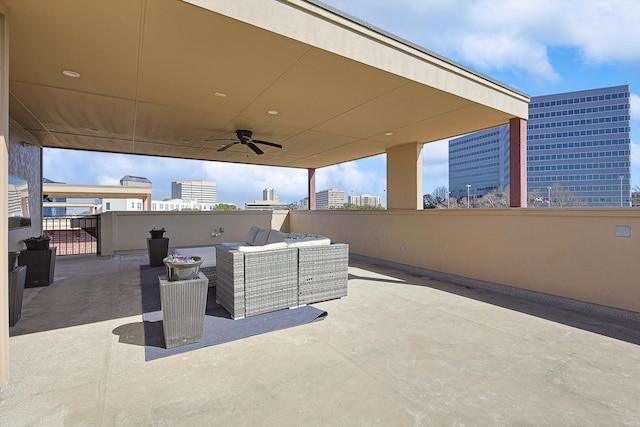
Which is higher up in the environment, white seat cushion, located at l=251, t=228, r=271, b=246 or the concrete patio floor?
white seat cushion, located at l=251, t=228, r=271, b=246

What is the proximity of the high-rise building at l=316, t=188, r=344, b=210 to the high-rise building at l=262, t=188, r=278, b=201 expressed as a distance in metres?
12.8

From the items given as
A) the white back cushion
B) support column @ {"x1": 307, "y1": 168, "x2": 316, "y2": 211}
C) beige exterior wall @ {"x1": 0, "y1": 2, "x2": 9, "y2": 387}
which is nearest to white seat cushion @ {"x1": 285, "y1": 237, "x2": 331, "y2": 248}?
the white back cushion

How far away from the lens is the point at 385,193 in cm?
746

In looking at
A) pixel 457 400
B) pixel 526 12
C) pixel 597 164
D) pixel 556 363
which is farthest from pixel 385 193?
pixel 597 164

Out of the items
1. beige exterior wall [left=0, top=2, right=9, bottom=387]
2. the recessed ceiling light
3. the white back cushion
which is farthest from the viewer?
the white back cushion

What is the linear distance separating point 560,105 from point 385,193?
73180mm

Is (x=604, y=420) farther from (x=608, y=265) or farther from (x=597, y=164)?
(x=597, y=164)

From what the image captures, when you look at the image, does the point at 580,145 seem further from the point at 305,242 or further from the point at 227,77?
the point at 227,77

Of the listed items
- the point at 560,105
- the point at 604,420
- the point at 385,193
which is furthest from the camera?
the point at 560,105

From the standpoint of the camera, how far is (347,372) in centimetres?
228

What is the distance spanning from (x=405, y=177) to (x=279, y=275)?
14.4 feet

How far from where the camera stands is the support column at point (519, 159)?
15.8 ft

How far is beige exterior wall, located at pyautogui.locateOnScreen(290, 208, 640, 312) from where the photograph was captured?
3543 mm

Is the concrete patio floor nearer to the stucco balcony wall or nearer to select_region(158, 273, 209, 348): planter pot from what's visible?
select_region(158, 273, 209, 348): planter pot
